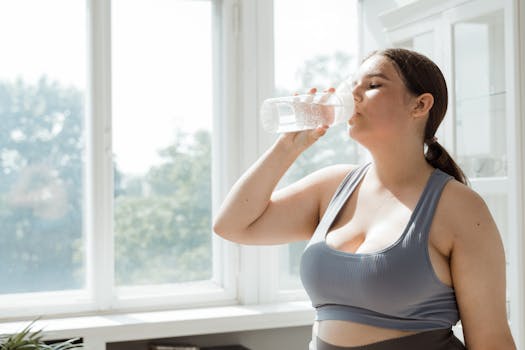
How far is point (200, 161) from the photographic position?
3.11 meters

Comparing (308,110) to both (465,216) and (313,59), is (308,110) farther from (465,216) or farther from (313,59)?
(313,59)

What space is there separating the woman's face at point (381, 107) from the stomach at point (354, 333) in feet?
1.27

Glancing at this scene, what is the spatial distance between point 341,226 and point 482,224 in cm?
31

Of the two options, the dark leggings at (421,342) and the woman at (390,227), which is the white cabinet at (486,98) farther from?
the dark leggings at (421,342)

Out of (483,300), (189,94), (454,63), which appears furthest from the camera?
(189,94)

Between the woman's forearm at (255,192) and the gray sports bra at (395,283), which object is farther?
the woman's forearm at (255,192)

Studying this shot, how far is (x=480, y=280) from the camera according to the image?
4.45ft

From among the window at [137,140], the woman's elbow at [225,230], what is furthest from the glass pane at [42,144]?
the woman's elbow at [225,230]

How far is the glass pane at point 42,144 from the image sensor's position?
2809mm

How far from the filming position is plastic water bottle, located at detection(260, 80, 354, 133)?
1.53 m

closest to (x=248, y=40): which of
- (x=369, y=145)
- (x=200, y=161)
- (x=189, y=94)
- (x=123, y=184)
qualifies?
(x=189, y=94)

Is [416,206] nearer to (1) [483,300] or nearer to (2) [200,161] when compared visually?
(1) [483,300]

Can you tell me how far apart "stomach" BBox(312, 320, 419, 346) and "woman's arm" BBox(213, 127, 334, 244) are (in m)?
0.30

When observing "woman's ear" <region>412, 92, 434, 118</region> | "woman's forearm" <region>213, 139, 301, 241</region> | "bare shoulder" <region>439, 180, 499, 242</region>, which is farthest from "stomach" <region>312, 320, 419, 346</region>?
"woman's ear" <region>412, 92, 434, 118</region>
